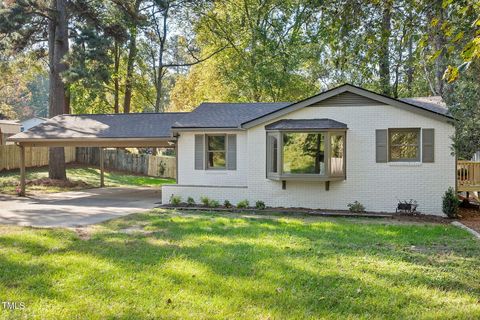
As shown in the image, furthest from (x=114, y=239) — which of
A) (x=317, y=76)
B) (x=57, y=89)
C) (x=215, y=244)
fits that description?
(x=317, y=76)

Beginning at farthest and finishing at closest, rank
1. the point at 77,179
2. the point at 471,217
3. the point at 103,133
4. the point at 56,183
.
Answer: the point at 77,179
the point at 56,183
the point at 103,133
the point at 471,217

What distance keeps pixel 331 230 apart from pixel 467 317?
524 cm

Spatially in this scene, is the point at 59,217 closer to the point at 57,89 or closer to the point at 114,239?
the point at 114,239

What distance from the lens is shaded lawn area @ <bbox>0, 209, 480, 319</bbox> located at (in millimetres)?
4410

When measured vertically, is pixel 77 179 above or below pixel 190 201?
Answer: above

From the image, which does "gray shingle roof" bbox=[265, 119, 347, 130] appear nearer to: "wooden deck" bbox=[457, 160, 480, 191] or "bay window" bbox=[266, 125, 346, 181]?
"bay window" bbox=[266, 125, 346, 181]

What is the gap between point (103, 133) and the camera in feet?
53.5

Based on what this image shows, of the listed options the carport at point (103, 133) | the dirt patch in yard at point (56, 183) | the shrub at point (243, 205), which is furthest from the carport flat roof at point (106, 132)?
the dirt patch in yard at point (56, 183)

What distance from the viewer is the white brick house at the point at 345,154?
41.5ft

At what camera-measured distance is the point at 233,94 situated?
2922cm

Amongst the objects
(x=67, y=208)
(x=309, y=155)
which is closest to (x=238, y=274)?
(x=309, y=155)

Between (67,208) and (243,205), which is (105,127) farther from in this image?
(243,205)

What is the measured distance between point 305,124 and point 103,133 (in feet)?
26.2

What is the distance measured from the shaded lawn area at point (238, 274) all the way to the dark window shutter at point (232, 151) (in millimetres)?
5730
